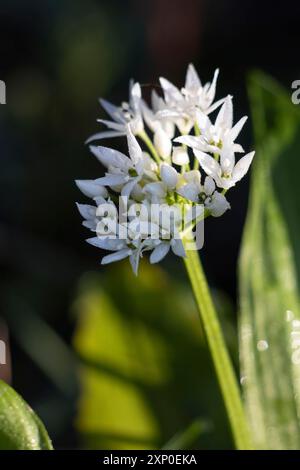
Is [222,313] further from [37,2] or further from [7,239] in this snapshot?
[37,2]

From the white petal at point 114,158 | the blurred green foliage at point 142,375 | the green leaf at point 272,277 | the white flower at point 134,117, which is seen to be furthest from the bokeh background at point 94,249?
the white petal at point 114,158

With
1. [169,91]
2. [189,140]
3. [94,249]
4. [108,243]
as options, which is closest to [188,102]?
[169,91]

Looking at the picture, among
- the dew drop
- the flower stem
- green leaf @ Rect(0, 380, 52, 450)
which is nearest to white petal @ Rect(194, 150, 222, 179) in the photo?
the flower stem

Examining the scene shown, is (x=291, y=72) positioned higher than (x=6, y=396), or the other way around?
(x=291, y=72)

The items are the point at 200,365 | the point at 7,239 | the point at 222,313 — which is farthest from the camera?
the point at 7,239

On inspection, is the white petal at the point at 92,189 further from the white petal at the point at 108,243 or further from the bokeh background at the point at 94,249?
the bokeh background at the point at 94,249

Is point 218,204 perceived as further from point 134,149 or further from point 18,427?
point 18,427
